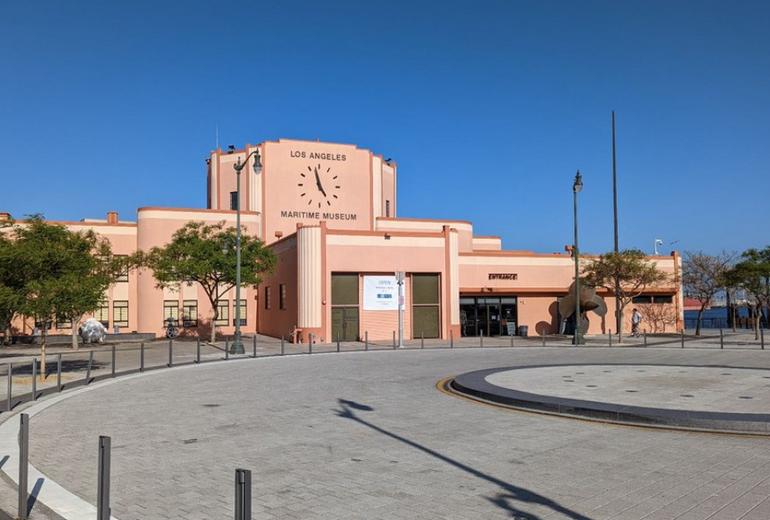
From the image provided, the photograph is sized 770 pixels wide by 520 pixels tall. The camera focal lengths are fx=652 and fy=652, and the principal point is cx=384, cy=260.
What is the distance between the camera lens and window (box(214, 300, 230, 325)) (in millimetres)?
47594

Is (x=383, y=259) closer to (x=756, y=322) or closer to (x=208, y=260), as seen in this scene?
(x=208, y=260)

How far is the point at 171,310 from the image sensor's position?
4741 centimetres

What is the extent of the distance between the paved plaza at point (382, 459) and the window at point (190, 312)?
33004 mm

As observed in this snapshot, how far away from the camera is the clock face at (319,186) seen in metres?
52.7

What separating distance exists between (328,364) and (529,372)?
7.63 metres

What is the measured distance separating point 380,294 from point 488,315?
851cm

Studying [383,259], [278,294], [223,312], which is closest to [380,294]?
[383,259]

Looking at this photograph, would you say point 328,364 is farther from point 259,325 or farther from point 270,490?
point 259,325

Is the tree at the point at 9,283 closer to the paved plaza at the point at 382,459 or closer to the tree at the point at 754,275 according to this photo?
the paved plaza at the point at 382,459

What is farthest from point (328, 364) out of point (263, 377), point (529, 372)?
point (529, 372)

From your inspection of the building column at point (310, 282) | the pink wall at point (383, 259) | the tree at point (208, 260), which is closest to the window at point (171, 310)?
the tree at point (208, 260)

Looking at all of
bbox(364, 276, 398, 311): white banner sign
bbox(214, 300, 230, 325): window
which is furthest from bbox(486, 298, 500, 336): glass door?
bbox(214, 300, 230, 325): window

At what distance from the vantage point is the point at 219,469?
26.0ft

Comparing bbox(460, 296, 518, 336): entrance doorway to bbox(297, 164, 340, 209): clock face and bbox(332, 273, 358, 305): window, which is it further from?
bbox(297, 164, 340, 209): clock face
